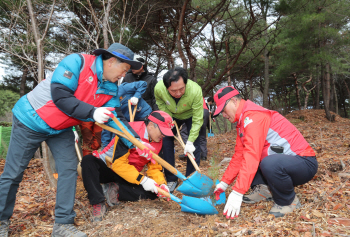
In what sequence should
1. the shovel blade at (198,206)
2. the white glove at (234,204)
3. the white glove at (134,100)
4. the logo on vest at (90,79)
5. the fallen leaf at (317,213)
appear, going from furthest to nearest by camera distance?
the white glove at (134,100) → the shovel blade at (198,206) → the logo on vest at (90,79) → the white glove at (234,204) → the fallen leaf at (317,213)

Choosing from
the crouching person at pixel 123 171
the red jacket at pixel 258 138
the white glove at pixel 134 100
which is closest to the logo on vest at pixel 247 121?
the red jacket at pixel 258 138

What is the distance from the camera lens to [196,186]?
2588mm

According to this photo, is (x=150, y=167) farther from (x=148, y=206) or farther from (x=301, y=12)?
(x=301, y=12)

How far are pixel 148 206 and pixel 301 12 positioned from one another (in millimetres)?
8566

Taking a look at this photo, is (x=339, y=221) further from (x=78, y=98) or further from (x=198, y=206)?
(x=78, y=98)

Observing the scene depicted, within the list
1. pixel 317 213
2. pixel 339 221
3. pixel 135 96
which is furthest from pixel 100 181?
pixel 339 221

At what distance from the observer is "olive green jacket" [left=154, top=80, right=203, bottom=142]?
346 cm

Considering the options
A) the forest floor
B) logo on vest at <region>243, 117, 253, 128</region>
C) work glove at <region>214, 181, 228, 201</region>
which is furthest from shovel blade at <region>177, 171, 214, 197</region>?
logo on vest at <region>243, 117, 253, 128</region>

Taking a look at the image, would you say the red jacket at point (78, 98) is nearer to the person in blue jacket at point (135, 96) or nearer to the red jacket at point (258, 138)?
the red jacket at point (258, 138)

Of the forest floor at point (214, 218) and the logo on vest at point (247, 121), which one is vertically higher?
the logo on vest at point (247, 121)

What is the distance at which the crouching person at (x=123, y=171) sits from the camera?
103 inches

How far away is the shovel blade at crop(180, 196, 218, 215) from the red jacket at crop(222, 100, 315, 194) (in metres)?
0.39

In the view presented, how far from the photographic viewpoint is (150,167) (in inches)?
125

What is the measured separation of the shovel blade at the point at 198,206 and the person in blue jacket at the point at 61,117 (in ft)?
3.52
